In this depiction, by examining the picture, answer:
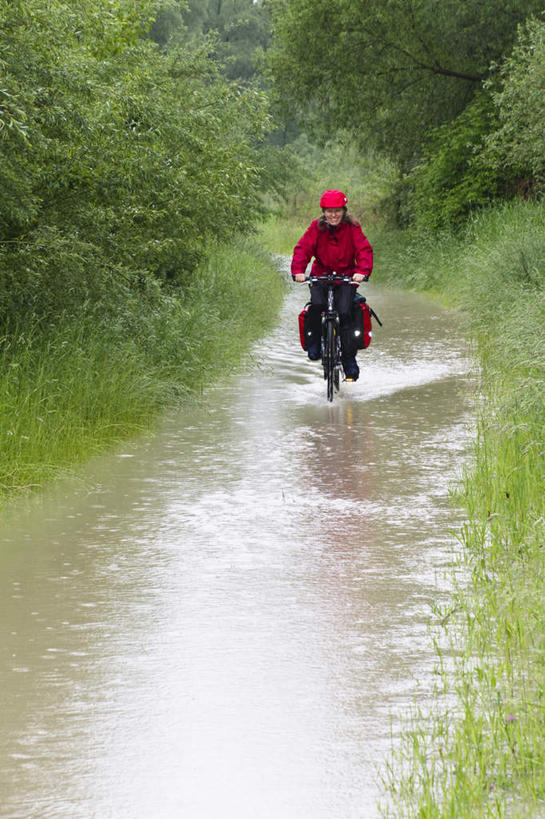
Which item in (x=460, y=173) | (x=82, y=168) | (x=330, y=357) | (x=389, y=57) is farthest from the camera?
(x=389, y=57)

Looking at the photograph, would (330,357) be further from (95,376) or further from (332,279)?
(95,376)

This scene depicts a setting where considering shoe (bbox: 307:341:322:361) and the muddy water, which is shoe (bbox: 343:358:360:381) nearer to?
shoe (bbox: 307:341:322:361)

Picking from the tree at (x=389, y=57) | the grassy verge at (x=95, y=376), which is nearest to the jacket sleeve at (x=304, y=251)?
the grassy verge at (x=95, y=376)

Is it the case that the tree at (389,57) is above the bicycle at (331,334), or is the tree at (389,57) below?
above

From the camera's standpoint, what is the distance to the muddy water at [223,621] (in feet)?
13.5

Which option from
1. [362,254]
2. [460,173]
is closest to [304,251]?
[362,254]

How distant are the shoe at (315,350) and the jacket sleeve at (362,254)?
0.89 meters

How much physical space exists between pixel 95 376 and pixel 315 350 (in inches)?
107

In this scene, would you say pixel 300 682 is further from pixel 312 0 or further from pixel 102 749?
pixel 312 0

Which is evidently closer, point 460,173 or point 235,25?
point 460,173

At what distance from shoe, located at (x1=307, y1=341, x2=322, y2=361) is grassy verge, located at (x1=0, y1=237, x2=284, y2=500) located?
1.36 metres

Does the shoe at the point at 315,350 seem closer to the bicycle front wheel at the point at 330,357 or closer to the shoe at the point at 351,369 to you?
the bicycle front wheel at the point at 330,357

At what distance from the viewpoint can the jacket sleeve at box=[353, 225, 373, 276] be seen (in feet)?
40.7

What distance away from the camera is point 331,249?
12.8 meters
